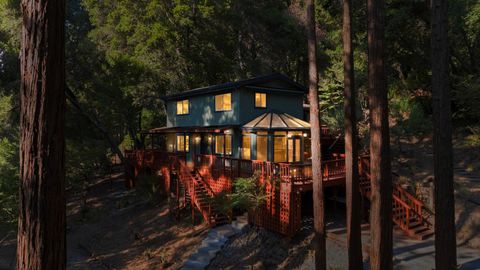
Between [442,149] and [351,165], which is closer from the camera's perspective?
[442,149]

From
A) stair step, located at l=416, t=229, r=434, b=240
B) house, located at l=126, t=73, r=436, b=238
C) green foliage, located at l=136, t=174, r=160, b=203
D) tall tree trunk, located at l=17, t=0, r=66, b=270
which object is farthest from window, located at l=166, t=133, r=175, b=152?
tall tree trunk, located at l=17, t=0, r=66, b=270

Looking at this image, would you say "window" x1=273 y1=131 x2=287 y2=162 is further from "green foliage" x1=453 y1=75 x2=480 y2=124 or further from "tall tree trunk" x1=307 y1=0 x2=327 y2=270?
"green foliage" x1=453 y1=75 x2=480 y2=124

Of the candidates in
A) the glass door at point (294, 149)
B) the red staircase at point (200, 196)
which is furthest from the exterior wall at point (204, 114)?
the red staircase at point (200, 196)

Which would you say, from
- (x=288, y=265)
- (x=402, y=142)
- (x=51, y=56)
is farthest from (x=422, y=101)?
(x=51, y=56)

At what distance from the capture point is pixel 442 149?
7625 millimetres

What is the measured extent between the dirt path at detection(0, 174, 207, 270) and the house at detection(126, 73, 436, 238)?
Result: 157 cm

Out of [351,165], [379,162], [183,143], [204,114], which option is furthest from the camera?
[183,143]

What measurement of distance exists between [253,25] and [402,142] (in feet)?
71.1

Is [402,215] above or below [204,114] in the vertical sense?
below

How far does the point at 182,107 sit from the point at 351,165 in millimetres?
19378

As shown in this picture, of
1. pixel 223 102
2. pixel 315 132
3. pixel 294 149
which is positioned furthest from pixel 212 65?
pixel 315 132

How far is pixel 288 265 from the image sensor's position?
1316 centimetres

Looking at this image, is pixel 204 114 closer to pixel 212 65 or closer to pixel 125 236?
pixel 125 236

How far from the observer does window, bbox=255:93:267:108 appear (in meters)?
23.7
